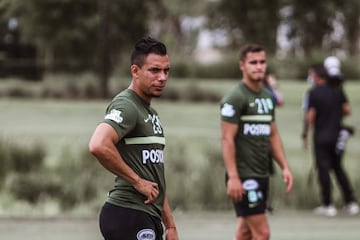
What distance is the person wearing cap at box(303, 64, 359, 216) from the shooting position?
12.4 metres

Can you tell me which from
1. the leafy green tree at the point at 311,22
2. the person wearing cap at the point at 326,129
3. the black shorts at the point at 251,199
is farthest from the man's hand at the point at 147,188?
the leafy green tree at the point at 311,22

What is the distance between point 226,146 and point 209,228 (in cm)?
428

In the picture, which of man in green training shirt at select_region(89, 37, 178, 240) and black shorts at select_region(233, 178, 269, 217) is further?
black shorts at select_region(233, 178, 269, 217)

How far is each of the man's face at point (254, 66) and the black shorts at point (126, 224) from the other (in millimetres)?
2586

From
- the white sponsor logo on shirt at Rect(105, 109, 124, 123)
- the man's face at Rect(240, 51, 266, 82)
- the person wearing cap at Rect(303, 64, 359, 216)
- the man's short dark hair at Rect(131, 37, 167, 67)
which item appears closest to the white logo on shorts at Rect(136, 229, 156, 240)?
the white sponsor logo on shirt at Rect(105, 109, 124, 123)

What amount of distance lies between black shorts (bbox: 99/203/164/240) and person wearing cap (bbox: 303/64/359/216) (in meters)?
7.51

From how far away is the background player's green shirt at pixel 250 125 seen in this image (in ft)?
24.5

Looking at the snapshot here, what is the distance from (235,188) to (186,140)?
11.1 meters

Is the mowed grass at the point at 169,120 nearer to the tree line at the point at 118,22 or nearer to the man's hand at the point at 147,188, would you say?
the tree line at the point at 118,22

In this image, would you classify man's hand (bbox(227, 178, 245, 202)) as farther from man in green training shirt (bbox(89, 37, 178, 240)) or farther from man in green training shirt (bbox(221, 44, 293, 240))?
Answer: man in green training shirt (bbox(89, 37, 178, 240))

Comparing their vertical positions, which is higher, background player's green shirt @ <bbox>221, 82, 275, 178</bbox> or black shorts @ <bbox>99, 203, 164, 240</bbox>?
background player's green shirt @ <bbox>221, 82, 275, 178</bbox>

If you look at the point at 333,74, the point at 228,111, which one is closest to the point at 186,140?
the point at 333,74

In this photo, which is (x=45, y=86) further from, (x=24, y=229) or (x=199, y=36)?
(x=199, y=36)

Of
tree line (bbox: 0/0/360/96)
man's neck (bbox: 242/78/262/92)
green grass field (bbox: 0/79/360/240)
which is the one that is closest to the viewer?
man's neck (bbox: 242/78/262/92)
